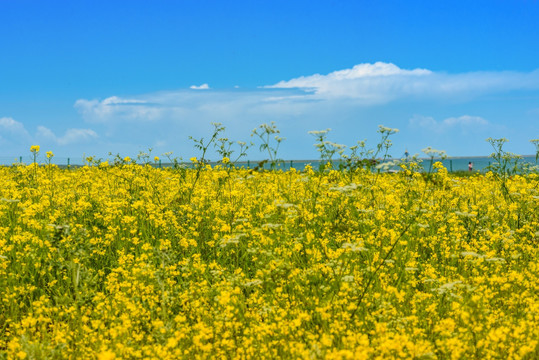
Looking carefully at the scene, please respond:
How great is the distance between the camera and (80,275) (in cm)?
482

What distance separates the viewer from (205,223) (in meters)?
7.07

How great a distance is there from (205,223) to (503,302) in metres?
4.06

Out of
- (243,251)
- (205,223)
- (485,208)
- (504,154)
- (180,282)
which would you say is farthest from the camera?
(504,154)

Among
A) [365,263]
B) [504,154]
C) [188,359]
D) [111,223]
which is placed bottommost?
[188,359]

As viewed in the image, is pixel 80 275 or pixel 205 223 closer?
pixel 80 275

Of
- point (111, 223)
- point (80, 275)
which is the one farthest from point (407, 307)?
point (111, 223)

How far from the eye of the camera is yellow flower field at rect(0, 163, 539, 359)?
140 inches

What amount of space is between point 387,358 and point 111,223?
15.6 feet

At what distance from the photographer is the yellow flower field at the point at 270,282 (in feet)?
11.7

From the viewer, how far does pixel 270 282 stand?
4188 mm

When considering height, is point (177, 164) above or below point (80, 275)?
above

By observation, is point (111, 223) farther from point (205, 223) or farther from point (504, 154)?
point (504, 154)

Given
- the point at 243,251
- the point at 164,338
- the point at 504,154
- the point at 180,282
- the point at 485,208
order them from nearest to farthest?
the point at 164,338 → the point at 180,282 → the point at 243,251 → the point at 485,208 → the point at 504,154

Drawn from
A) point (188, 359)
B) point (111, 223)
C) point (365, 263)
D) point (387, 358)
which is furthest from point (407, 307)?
point (111, 223)
